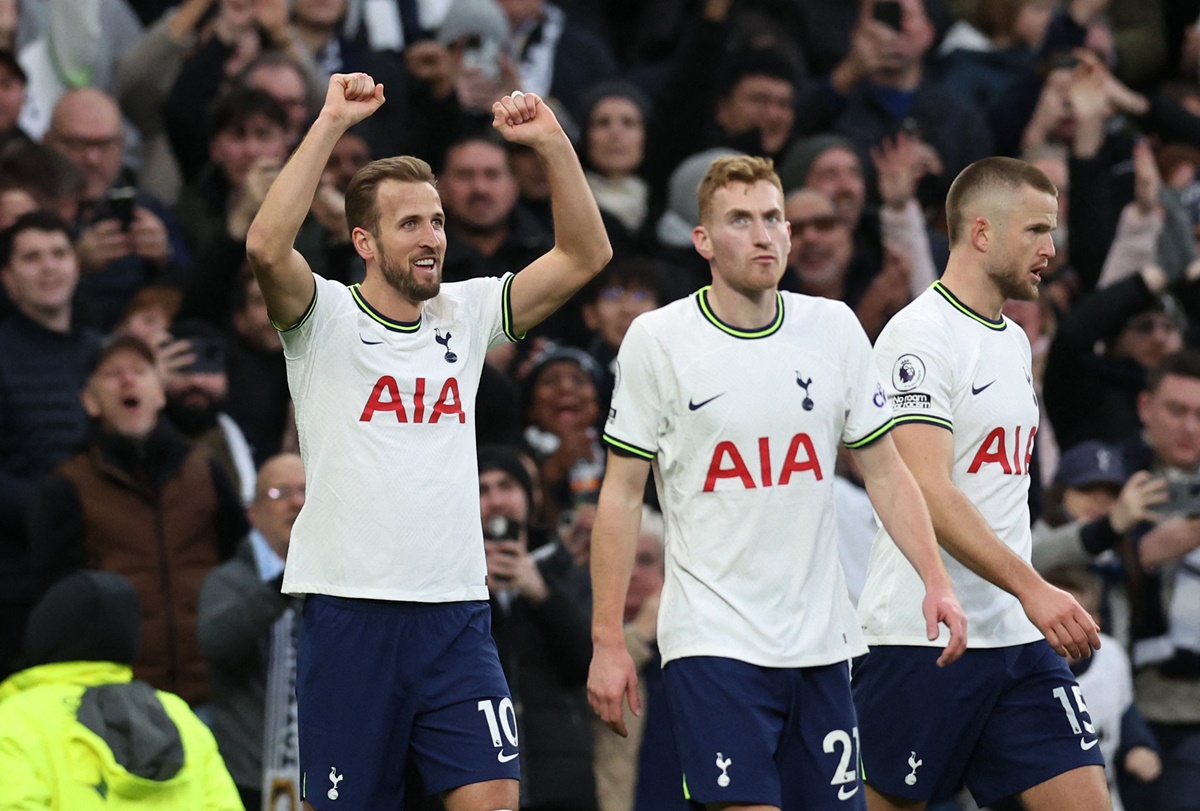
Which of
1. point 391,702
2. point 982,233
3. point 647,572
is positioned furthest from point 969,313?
point 647,572

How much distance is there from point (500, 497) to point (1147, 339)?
16.9 ft

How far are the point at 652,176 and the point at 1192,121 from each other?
4071 millimetres

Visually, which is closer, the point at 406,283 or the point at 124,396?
the point at 406,283

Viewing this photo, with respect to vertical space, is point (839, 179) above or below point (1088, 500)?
above

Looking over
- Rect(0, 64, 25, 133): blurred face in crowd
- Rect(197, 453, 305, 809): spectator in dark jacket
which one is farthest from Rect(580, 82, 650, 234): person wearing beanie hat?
Rect(197, 453, 305, 809): spectator in dark jacket

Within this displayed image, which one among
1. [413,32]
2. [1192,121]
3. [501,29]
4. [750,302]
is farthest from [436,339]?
[1192,121]

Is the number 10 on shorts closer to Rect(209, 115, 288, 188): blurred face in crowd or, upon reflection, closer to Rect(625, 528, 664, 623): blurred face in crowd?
Rect(625, 528, 664, 623): blurred face in crowd

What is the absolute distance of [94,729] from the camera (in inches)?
288

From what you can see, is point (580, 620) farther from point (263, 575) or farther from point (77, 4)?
point (77, 4)

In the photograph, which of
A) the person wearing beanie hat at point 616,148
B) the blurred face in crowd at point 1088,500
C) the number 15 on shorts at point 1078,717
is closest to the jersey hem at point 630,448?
the number 15 on shorts at point 1078,717

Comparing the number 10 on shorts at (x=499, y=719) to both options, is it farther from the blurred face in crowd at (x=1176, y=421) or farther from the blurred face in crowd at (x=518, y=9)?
the blurred face in crowd at (x=518, y=9)

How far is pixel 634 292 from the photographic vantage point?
11.6m

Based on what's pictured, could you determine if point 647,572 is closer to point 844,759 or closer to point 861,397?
point 861,397

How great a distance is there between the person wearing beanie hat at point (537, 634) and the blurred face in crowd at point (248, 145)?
3183 mm
